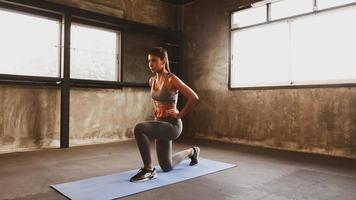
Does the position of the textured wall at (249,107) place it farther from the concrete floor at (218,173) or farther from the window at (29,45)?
the window at (29,45)

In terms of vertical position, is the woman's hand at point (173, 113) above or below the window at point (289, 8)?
below

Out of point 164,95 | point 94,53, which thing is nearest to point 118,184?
point 164,95

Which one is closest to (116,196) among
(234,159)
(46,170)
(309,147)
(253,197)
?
(253,197)

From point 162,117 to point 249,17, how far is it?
3.47m

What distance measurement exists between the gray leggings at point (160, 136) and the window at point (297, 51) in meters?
2.82

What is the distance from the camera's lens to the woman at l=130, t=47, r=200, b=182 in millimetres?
2850

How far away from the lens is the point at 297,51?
4836mm

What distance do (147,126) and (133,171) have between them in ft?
2.47

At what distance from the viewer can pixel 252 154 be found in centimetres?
446

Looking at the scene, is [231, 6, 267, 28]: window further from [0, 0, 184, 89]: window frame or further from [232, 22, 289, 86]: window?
[0, 0, 184, 89]: window frame

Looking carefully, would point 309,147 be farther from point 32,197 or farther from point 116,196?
point 32,197

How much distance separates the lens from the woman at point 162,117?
9.35 ft

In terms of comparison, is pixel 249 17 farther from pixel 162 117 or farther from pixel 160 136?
pixel 160 136

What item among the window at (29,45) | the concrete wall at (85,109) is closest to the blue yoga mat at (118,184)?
the concrete wall at (85,109)
